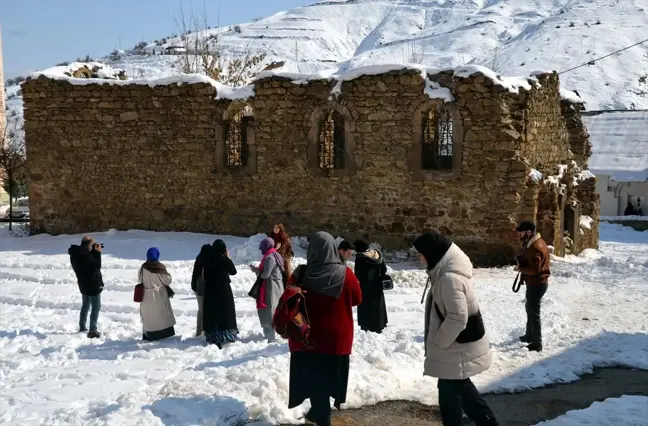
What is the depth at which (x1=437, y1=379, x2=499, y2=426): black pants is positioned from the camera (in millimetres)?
5242

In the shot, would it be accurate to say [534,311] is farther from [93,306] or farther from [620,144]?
[620,144]

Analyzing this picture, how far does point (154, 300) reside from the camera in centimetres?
864

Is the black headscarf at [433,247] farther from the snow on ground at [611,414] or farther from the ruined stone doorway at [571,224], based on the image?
the ruined stone doorway at [571,224]

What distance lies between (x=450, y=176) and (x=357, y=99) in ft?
8.35

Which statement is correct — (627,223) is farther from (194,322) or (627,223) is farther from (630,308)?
(194,322)

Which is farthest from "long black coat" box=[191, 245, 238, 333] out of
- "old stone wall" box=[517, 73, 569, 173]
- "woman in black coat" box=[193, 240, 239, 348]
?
"old stone wall" box=[517, 73, 569, 173]

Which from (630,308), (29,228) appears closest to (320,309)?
(630,308)

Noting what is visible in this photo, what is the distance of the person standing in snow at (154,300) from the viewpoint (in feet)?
28.3

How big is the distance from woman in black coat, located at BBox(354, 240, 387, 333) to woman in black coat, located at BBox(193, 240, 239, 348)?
1.61 m

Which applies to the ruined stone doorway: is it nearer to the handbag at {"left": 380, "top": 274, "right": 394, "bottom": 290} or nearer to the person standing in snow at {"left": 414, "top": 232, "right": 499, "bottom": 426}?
the handbag at {"left": 380, "top": 274, "right": 394, "bottom": 290}

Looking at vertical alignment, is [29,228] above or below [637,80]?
below

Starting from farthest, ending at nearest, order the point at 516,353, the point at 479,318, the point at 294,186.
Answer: the point at 294,186
the point at 516,353
the point at 479,318

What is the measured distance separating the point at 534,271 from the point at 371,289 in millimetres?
1978

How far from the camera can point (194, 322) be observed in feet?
32.1
